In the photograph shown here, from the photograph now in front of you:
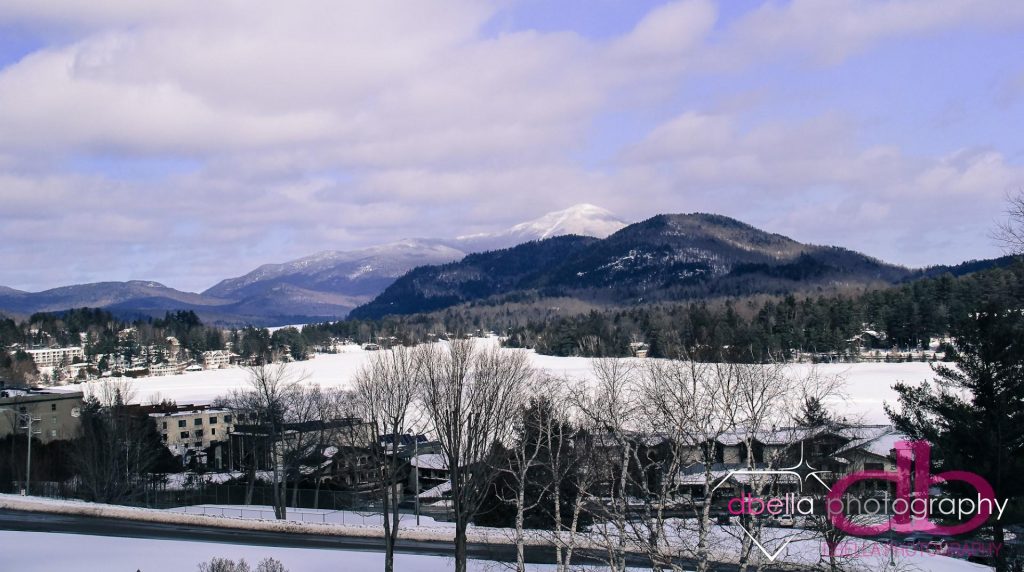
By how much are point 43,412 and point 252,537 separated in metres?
45.6

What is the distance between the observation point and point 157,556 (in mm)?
27641

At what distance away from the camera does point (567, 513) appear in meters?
34.3

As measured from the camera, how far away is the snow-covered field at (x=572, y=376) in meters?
64.0

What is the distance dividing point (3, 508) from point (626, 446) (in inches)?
1279

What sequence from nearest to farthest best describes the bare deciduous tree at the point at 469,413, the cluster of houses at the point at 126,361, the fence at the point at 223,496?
the bare deciduous tree at the point at 469,413
the fence at the point at 223,496
the cluster of houses at the point at 126,361

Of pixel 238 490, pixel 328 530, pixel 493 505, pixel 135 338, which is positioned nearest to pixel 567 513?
pixel 493 505

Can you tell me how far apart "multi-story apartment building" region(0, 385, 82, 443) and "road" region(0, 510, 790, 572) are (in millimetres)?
32519

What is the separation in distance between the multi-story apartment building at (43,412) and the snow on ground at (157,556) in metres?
37.9

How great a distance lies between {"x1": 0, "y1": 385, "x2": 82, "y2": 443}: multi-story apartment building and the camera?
209 feet

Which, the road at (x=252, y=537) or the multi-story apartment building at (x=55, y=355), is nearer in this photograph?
the road at (x=252, y=537)

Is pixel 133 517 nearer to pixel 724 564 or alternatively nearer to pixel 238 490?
pixel 238 490

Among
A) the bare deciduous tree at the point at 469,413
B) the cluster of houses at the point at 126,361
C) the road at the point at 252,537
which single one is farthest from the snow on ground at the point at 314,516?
the cluster of houses at the point at 126,361
